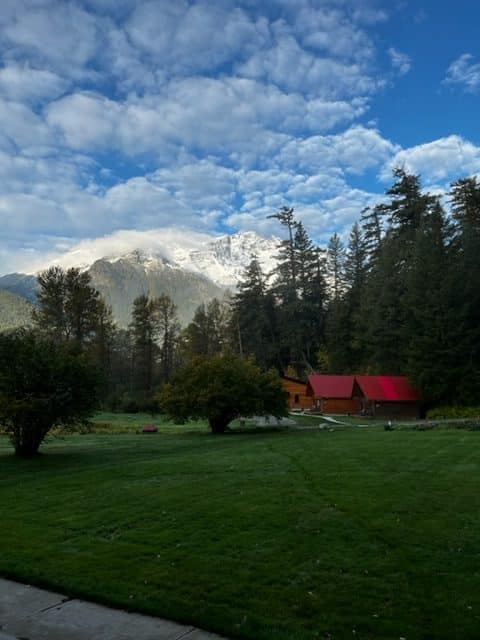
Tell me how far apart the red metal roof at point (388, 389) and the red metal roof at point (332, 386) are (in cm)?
233

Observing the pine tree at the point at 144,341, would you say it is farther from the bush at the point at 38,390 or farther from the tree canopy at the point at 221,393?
the bush at the point at 38,390

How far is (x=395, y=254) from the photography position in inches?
2195

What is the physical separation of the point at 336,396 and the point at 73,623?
44938 millimetres

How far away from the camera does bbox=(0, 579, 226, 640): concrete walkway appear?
441 cm

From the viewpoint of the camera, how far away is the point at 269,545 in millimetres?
6574

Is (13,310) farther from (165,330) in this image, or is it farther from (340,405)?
(340,405)

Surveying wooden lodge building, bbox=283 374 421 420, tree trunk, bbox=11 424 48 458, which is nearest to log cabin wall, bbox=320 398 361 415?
wooden lodge building, bbox=283 374 421 420

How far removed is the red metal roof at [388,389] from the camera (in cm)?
4469

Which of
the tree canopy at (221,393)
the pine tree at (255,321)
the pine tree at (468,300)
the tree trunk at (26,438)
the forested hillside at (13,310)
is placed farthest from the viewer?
the forested hillside at (13,310)

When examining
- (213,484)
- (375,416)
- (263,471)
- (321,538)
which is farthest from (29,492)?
(375,416)

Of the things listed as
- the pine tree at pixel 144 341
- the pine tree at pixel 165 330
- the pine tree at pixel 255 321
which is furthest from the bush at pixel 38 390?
the pine tree at pixel 165 330

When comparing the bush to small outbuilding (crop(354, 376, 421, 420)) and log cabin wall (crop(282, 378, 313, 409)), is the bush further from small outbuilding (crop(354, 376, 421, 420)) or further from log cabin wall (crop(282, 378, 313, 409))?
log cabin wall (crop(282, 378, 313, 409))

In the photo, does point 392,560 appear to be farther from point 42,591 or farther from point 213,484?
point 213,484

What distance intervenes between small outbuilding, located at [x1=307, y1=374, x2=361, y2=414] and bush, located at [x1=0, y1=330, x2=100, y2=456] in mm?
33189
